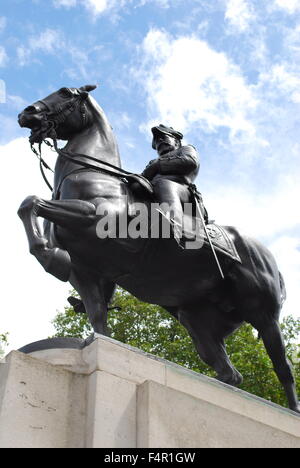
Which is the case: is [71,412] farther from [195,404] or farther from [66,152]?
[66,152]

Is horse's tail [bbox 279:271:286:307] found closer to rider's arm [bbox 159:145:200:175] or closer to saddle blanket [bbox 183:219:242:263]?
saddle blanket [bbox 183:219:242:263]

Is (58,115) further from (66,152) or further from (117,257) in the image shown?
(117,257)

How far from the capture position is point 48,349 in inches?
218

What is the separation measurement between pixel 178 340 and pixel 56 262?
1591cm

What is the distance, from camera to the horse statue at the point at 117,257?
661cm

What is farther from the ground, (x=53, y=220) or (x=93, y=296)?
(x=53, y=220)

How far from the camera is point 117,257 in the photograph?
6895mm

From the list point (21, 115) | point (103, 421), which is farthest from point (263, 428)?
point (21, 115)

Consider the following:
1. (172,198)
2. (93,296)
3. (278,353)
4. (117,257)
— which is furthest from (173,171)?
(278,353)

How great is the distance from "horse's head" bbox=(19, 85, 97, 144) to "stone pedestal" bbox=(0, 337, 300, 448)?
2.92 meters

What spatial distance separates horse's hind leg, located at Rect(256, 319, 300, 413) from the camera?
25.0 feet

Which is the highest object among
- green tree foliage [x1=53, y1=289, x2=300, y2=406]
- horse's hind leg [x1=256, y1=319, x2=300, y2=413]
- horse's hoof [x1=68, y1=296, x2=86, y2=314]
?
green tree foliage [x1=53, y1=289, x2=300, y2=406]

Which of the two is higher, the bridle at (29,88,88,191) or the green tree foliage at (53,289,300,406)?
the green tree foliage at (53,289,300,406)

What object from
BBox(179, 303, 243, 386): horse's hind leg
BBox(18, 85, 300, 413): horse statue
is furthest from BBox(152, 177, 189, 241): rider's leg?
BBox(179, 303, 243, 386): horse's hind leg
